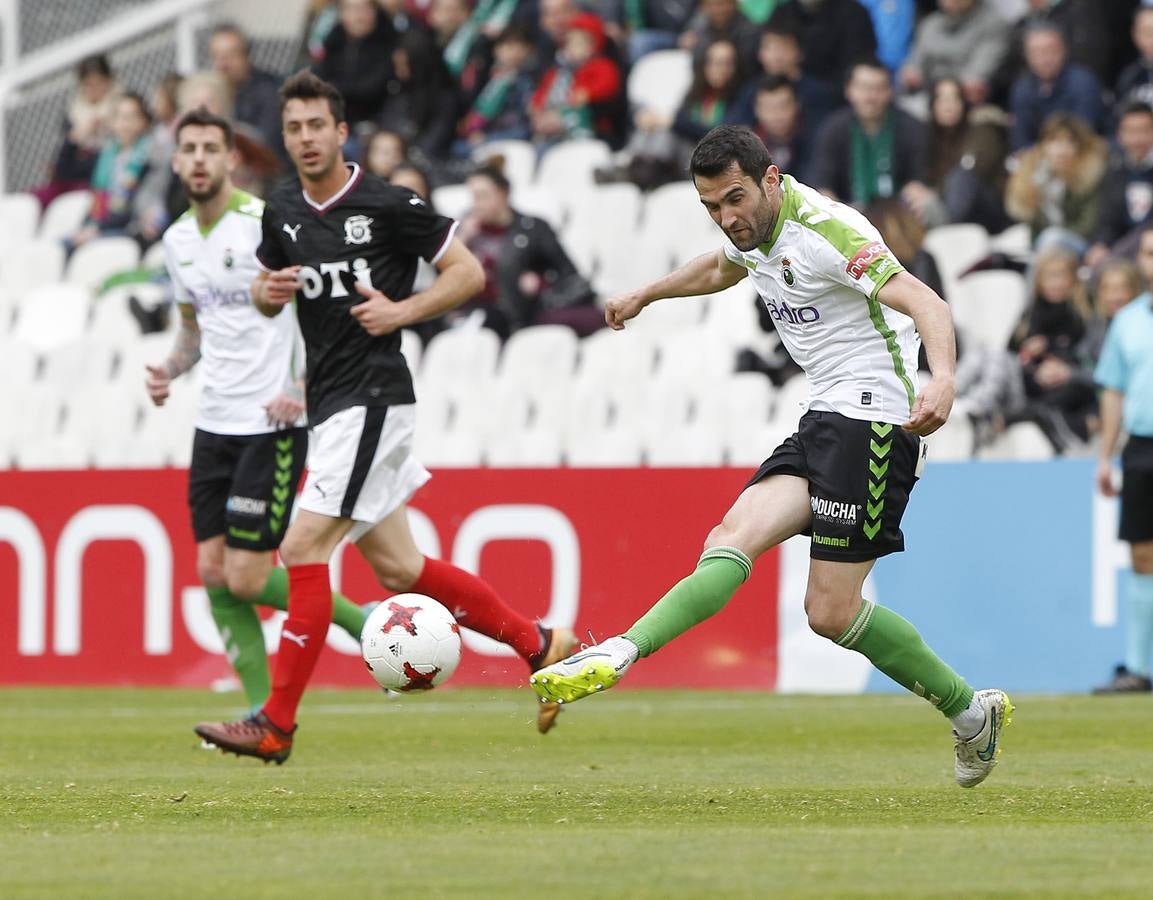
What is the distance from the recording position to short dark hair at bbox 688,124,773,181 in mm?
6449

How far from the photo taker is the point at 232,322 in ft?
31.3

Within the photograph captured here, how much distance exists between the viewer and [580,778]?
738 centimetres

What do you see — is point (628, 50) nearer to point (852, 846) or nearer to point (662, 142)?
point (662, 142)

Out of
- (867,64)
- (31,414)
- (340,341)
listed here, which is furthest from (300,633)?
(31,414)

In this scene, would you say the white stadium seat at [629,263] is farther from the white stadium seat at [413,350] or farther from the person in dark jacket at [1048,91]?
the person in dark jacket at [1048,91]

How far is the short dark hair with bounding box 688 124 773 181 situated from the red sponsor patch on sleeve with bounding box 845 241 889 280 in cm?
40

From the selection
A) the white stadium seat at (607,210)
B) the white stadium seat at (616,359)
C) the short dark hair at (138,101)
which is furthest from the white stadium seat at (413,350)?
the short dark hair at (138,101)

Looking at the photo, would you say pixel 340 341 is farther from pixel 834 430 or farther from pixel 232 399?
pixel 834 430

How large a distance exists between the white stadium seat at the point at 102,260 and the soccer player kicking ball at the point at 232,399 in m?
7.66

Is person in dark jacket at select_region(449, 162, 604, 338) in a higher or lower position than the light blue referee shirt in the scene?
higher

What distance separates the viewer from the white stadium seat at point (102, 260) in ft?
56.2

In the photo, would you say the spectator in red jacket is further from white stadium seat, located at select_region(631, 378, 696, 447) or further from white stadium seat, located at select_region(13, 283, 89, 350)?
white stadium seat, located at select_region(13, 283, 89, 350)

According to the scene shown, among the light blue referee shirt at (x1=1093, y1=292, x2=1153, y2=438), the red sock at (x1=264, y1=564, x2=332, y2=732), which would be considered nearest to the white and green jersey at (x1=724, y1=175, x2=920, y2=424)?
the red sock at (x1=264, y1=564, x2=332, y2=732)

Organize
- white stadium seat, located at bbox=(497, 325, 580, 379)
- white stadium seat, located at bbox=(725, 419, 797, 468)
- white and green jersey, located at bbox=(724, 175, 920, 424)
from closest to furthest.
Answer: white and green jersey, located at bbox=(724, 175, 920, 424), white stadium seat, located at bbox=(725, 419, 797, 468), white stadium seat, located at bbox=(497, 325, 580, 379)
